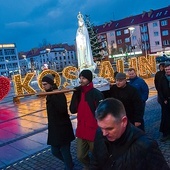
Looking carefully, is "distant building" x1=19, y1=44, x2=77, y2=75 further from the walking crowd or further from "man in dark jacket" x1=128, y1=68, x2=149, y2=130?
the walking crowd

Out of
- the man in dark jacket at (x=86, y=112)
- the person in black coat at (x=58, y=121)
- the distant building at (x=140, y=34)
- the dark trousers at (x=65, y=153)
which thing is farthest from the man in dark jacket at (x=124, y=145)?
the distant building at (x=140, y=34)

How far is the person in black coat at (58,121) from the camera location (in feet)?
13.4

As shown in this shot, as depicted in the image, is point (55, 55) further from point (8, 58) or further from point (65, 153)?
point (65, 153)

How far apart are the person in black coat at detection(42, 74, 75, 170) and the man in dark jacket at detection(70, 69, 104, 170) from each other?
236 mm

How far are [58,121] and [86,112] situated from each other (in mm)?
524

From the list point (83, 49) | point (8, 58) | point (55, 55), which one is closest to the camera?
point (83, 49)

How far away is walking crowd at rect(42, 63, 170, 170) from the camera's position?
1686mm

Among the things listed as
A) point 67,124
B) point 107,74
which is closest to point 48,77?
point 67,124

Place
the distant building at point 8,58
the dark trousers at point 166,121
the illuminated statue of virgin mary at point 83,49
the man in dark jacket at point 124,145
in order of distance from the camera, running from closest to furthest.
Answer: the man in dark jacket at point 124,145 → the dark trousers at point 166,121 → the illuminated statue of virgin mary at point 83,49 → the distant building at point 8,58

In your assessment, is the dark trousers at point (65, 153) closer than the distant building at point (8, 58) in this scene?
Yes

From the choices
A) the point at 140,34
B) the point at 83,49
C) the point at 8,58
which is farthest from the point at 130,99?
the point at 8,58

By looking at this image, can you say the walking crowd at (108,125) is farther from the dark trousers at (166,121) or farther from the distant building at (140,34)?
the distant building at (140,34)

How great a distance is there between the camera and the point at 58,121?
4164mm

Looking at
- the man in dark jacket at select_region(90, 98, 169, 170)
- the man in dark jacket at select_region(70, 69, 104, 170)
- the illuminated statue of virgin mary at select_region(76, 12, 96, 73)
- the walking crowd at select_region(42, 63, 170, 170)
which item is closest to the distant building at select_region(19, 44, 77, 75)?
the illuminated statue of virgin mary at select_region(76, 12, 96, 73)
